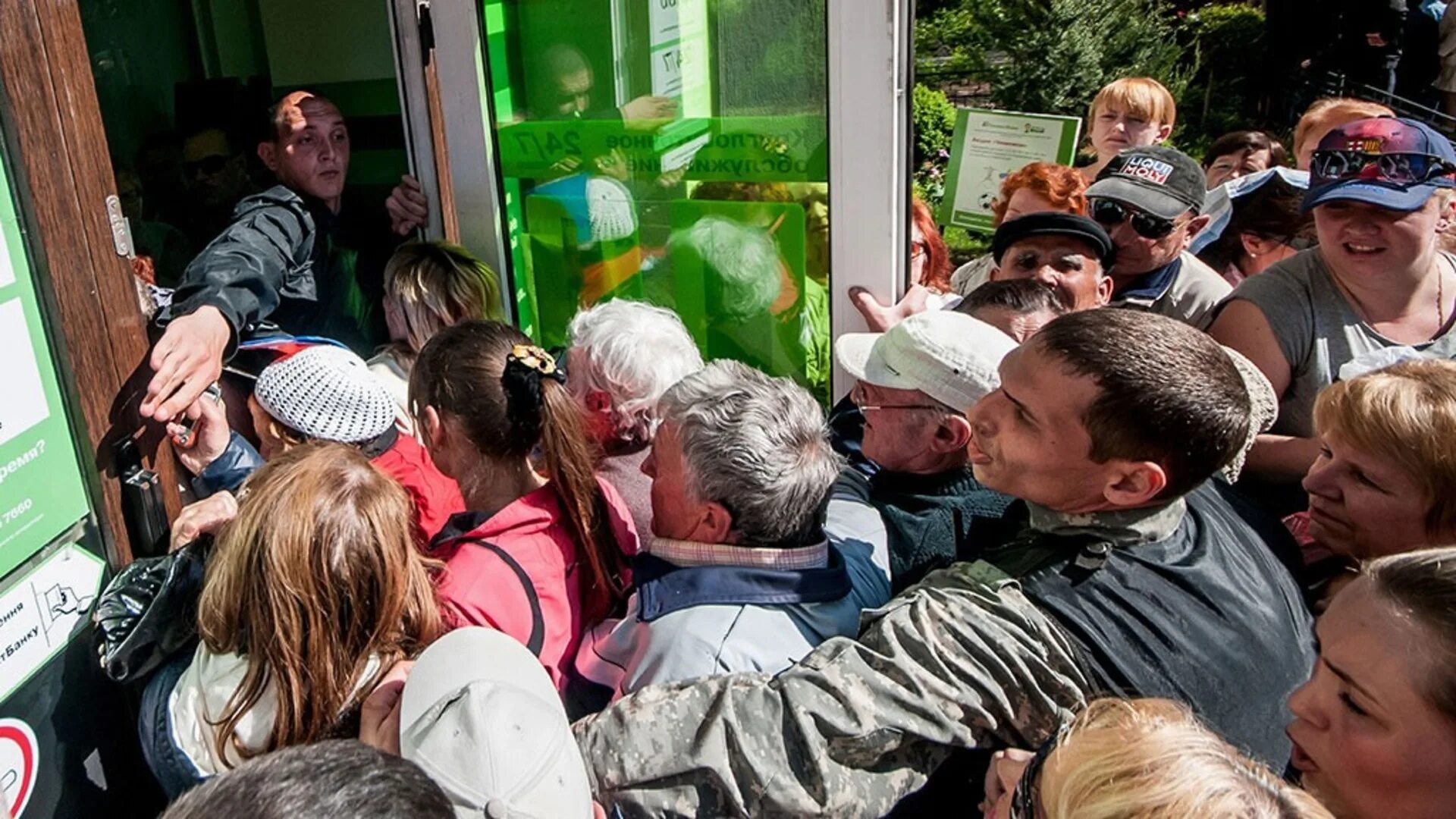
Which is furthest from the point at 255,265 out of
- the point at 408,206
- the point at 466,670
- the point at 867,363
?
the point at 466,670

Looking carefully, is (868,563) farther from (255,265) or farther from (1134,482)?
(255,265)

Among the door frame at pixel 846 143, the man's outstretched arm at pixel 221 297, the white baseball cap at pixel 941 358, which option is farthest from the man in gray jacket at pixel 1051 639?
the door frame at pixel 846 143

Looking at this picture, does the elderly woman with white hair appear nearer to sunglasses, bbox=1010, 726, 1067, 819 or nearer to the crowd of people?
the crowd of people

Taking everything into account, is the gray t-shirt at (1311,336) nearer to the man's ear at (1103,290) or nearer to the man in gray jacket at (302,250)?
the man's ear at (1103,290)

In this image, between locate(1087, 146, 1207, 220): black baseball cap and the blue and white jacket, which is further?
locate(1087, 146, 1207, 220): black baseball cap

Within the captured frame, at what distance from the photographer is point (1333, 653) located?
123 cm

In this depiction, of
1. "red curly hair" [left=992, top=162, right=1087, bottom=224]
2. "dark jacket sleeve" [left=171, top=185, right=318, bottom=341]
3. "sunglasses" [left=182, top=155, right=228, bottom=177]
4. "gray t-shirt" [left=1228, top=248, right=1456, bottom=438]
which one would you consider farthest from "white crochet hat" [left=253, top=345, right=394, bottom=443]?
"red curly hair" [left=992, top=162, right=1087, bottom=224]

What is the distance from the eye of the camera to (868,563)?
6.38 ft

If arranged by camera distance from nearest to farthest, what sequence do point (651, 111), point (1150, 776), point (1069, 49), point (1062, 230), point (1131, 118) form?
1. point (1150, 776)
2. point (1062, 230)
3. point (651, 111)
4. point (1131, 118)
5. point (1069, 49)

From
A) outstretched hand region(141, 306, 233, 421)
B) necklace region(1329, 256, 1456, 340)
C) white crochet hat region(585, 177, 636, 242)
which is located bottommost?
necklace region(1329, 256, 1456, 340)

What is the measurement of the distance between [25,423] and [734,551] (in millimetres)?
1134

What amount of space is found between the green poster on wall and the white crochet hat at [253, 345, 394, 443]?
2.04 feet

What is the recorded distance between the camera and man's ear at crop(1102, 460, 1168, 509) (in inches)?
59.2

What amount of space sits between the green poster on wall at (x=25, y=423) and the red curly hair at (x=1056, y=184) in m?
2.89
